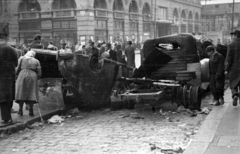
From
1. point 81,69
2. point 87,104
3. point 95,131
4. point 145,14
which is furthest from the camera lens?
point 145,14

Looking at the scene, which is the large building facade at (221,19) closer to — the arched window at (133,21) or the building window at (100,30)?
the arched window at (133,21)

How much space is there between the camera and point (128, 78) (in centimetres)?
918

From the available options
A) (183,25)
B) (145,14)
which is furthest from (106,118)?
(183,25)

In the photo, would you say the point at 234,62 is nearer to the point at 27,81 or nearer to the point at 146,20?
the point at 27,81

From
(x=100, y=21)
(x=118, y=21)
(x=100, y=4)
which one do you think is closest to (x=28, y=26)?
(x=100, y=21)

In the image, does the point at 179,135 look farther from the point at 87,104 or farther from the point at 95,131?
the point at 87,104

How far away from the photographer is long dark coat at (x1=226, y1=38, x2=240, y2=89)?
8.70 m

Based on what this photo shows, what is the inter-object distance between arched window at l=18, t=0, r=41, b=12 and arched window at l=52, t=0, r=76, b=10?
2038 millimetres

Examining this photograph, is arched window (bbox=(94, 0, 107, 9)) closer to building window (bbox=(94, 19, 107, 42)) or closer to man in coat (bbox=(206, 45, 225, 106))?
building window (bbox=(94, 19, 107, 42))

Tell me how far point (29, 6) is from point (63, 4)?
14.8ft

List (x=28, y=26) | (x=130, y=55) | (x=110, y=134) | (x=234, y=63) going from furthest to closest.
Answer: (x=28, y=26) < (x=130, y=55) < (x=234, y=63) < (x=110, y=134)

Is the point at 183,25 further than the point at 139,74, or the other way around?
the point at 183,25

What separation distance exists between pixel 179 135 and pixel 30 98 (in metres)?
3.63

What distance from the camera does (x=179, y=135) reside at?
21.7ft
